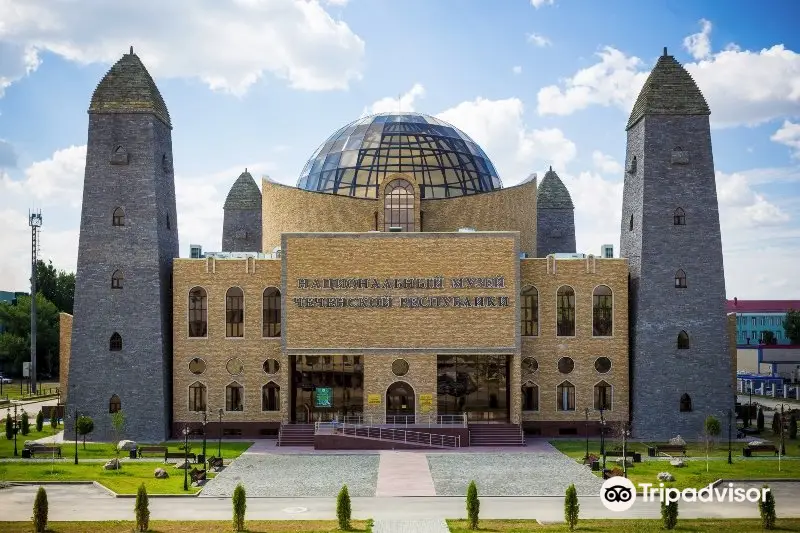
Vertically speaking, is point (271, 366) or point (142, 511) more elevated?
point (271, 366)

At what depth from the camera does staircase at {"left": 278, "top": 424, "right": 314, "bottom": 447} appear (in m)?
42.2

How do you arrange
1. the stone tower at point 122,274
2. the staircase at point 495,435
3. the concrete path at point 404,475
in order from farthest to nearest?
the stone tower at point 122,274
the staircase at point 495,435
the concrete path at point 404,475

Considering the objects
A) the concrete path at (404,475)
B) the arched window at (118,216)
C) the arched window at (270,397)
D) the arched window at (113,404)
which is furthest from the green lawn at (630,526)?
the arched window at (118,216)

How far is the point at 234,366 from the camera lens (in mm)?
44688

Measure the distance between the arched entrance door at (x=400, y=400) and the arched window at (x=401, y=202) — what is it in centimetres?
928

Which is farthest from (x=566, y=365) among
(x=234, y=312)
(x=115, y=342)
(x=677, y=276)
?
(x=115, y=342)

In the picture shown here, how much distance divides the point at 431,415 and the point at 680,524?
18645 mm

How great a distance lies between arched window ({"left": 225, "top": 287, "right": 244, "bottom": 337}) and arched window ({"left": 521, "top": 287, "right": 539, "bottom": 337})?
594 inches

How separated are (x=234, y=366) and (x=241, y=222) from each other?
19.9 m

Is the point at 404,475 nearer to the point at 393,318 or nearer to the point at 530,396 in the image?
the point at 393,318

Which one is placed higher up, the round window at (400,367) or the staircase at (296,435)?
the round window at (400,367)

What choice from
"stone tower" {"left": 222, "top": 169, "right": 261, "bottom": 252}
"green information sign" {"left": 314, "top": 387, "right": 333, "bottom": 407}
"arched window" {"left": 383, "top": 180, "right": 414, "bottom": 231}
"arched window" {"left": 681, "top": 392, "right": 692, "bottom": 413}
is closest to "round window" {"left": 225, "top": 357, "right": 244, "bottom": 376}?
"green information sign" {"left": 314, "top": 387, "right": 333, "bottom": 407}

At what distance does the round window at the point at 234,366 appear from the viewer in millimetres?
44625

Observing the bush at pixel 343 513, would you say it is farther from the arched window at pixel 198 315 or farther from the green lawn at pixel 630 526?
the arched window at pixel 198 315
